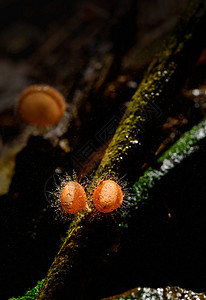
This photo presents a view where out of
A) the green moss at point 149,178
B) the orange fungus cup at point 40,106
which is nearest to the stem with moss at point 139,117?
the green moss at point 149,178

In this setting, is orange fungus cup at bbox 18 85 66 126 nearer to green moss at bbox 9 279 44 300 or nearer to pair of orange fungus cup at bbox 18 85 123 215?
pair of orange fungus cup at bbox 18 85 123 215

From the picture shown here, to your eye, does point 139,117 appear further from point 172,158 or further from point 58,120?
point 58,120

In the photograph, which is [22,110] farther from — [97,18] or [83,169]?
[97,18]

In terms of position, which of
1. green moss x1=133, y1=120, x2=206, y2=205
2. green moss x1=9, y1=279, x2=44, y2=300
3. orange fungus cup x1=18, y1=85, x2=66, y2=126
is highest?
orange fungus cup x1=18, y1=85, x2=66, y2=126

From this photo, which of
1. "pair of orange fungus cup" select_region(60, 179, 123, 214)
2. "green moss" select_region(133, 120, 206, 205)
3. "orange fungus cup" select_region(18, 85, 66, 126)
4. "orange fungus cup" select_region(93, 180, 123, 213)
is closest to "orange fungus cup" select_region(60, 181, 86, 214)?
"pair of orange fungus cup" select_region(60, 179, 123, 214)

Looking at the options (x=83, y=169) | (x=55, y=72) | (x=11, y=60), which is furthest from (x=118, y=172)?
(x=11, y=60)

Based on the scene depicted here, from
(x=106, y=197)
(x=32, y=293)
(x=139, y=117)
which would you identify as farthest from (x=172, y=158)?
(x=32, y=293)

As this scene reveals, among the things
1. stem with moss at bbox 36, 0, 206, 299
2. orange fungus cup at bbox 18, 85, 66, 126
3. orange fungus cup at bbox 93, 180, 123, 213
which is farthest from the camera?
orange fungus cup at bbox 18, 85, 66, 126
